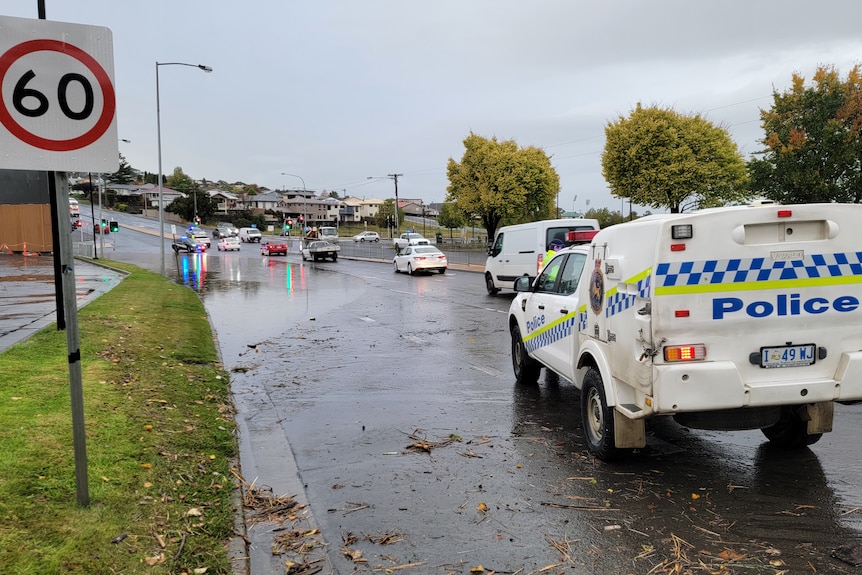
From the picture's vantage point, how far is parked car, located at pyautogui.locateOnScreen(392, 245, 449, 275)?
32.4 metres

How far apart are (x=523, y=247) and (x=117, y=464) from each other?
16.5 m

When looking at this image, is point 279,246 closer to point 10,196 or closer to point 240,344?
point 10,196

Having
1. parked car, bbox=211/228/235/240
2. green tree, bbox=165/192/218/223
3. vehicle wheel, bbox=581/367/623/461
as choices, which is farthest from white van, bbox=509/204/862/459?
green tree, bbox=165/192/218/223

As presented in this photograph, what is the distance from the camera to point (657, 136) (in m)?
36.1

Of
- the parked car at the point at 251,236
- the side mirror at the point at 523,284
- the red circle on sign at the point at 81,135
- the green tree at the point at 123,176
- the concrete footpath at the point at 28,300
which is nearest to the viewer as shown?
the red circle on sign at the point at 81,135

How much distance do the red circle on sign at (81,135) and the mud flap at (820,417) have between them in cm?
538

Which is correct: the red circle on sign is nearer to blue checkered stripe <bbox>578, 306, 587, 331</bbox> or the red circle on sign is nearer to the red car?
blue checkered stripe <bbox>578, 306, 587, 331</bbox>

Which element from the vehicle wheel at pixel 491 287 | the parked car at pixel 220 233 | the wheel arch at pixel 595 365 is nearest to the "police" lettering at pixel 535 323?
the wheel arch at pixel 595 365

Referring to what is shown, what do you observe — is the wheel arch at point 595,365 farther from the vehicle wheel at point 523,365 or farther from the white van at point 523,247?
the white van at point 523,247

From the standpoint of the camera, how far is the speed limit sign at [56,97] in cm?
333

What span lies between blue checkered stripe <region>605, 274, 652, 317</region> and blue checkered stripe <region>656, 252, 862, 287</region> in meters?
0.10

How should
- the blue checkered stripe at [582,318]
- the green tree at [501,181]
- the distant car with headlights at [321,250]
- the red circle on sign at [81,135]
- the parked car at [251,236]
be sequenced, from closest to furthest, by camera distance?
the red circle on sign at [81,135]
the blue checkered stripe at [582,318]
the distant car with headlights at [321,250]
the green tree at [501,181]
the parked car at [251,236]

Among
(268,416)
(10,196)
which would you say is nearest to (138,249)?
(10,196)

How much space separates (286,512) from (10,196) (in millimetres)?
55790
